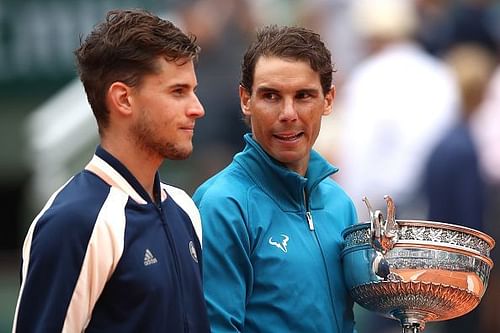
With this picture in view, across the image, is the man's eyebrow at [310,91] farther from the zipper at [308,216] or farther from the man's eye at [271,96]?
the zipper at [308,216]

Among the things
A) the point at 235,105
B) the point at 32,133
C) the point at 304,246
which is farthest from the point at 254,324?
the point at 32,133

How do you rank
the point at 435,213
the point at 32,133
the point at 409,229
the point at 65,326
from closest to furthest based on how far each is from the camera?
the point at 65,326 → the point at 409,229 → the point at 435,213 → the point at 32,133

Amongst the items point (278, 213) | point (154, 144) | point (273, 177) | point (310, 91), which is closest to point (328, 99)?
point (310, 91)

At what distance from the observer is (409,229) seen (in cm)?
583

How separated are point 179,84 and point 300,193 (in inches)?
35.8

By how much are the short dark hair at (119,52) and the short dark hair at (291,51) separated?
0.78m

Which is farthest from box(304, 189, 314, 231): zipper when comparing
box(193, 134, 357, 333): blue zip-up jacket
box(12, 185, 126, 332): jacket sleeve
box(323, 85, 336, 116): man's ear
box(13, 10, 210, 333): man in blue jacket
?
box(12, 185, 126, 332): jacket sleeve

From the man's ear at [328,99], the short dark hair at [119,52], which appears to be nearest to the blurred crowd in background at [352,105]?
the man's ear at [328,99]

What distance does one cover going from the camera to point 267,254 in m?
5.89

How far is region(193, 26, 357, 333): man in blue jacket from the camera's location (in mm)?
5855

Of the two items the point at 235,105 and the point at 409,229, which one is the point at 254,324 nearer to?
Result: the point at 409,229

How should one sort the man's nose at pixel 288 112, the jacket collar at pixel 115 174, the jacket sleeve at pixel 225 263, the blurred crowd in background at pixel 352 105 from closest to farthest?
the jacket collar at pixel 115 174
the jacket sleeve at pixel 225 263
the man's nose at pixel 288 112
the blurred crowd in background at pixel 352 105

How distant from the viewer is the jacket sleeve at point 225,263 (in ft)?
19.0

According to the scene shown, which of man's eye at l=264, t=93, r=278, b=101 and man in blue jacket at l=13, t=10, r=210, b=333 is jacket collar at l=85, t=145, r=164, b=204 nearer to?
man in blue jacket at l=13, t=10, r=210, b=333
